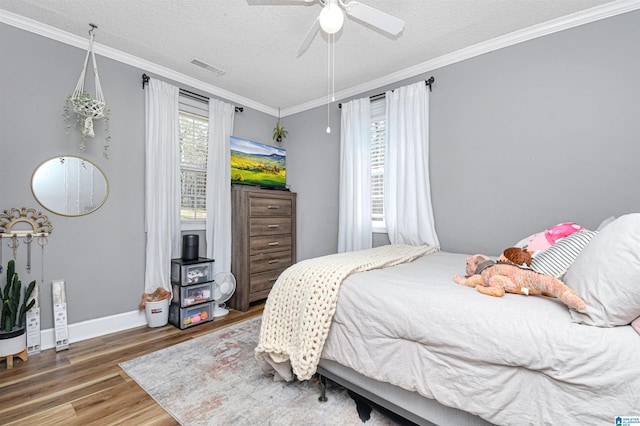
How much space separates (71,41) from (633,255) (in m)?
3.82

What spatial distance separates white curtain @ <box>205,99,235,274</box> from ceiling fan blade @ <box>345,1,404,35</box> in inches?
83.5

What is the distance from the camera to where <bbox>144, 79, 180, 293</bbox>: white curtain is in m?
2.85

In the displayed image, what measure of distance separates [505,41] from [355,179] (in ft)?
5.95

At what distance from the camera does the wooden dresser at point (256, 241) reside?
10.9 feet

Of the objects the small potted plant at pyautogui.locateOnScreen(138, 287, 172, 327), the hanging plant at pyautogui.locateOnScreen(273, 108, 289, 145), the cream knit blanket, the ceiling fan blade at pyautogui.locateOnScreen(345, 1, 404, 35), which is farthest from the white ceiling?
the small potted plant at pyautogui.locateOnScreen(138, 287, 172, 327)

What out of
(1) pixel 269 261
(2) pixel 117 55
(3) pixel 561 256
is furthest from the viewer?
(1) pixel 269 261

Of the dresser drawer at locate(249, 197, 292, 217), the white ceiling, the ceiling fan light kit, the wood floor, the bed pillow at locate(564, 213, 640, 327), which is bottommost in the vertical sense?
Answer: the wood floor

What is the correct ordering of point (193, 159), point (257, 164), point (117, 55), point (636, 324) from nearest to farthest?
1. point (636, 324)
2. point (117, 55)
3. point (193, 159)
4. point (257, 164)

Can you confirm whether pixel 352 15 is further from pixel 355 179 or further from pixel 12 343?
pixel 12 343

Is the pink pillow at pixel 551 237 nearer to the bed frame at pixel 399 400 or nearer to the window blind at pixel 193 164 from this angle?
the bed frame at pixel 399 400

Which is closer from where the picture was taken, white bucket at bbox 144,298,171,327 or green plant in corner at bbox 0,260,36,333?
green plant in corner at bbox 0,260,36,333

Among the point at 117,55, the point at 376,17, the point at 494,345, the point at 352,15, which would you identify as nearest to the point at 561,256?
the point at 494,345

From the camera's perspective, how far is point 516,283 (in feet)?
4.09

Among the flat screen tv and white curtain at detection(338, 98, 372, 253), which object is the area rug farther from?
the flat screen tv
